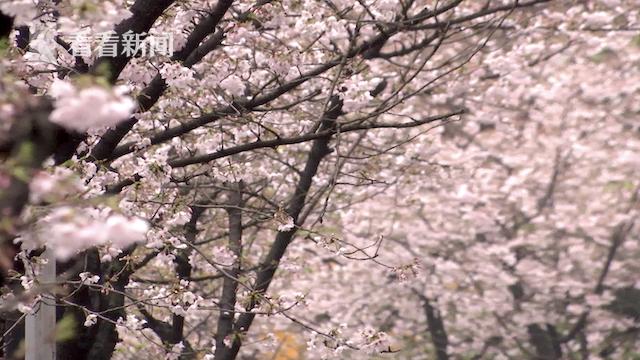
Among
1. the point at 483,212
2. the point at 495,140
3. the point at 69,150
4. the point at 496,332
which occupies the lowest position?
the point at 69,150

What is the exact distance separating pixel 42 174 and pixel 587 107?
41.3 feet

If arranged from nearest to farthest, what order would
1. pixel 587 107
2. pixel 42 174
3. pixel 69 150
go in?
1. pixel 42 174
2. pixel 69 150
3. pixel 587 107

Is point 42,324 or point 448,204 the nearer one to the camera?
point 42,324

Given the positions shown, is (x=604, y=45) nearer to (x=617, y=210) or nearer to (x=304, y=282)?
(x=617, y=210)

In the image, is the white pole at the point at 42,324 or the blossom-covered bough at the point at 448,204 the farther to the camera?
the blossom-covered bough at the point at 448,204

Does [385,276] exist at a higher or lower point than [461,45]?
lower

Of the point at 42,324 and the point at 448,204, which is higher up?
the point at 448,204

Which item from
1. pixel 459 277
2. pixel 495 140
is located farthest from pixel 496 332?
pixel 495 140

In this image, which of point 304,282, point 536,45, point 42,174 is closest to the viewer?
point 42,174

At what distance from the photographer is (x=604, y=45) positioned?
13.6 metres

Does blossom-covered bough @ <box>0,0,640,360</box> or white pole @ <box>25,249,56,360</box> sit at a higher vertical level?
blossom-covered bough @ <box>0,0,640,360</box>

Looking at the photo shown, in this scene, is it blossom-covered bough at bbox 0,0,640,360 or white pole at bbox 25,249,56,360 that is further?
blossom-covered bough at bbox 0,0,640,360

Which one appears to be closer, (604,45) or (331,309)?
(604,45)

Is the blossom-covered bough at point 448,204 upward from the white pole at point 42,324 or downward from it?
upward
